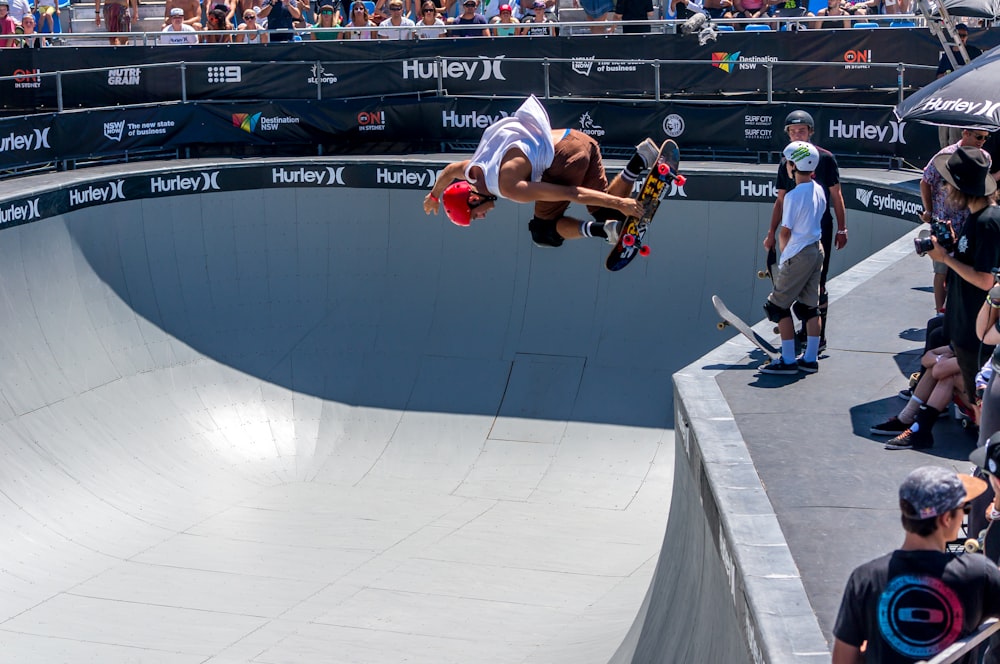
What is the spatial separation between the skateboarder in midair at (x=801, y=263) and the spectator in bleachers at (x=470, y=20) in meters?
10.5

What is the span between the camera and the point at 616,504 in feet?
44.3

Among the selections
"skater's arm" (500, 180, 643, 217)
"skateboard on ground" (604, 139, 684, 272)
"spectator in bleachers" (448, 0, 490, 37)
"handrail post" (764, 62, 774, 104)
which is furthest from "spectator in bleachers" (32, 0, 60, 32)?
"skater's arm" (500, 180, 643, 217)

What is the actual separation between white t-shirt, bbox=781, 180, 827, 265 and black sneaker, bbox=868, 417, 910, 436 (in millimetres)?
1797

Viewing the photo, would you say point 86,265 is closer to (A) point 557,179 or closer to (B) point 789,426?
(A) point 557,179

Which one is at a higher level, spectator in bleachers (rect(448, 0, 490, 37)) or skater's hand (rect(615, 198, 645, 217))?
spectator in bleachers (rect(448, 0, 490, 37))

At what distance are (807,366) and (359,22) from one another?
12457mm

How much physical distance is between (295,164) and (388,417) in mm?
4248

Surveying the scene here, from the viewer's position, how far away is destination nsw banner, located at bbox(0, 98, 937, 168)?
1577 cm

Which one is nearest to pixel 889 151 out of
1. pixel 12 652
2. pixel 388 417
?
pixel 388 417

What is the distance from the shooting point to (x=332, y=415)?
1562 centimetres

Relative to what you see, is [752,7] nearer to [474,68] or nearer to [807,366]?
[474,68]

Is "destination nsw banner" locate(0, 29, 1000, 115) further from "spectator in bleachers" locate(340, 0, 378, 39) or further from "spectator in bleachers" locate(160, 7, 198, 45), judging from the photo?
"spectator in bleachers" locate(340, 0, 378, 39)

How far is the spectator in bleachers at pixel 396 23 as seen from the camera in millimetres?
18891

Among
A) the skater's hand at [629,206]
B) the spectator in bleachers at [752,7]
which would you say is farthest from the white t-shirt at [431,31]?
the skater's hand at [629,206]
